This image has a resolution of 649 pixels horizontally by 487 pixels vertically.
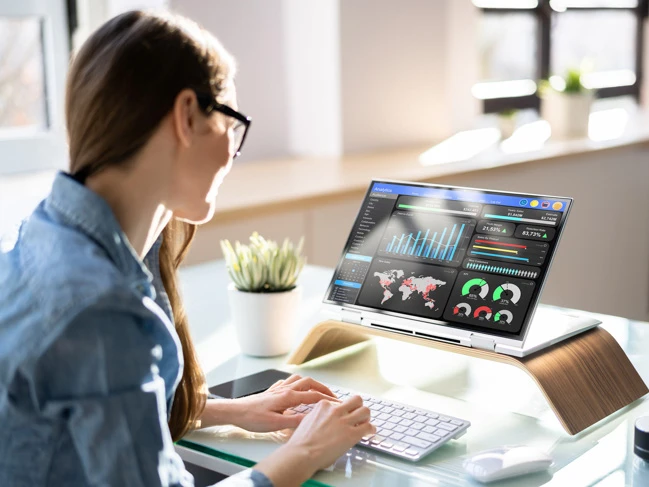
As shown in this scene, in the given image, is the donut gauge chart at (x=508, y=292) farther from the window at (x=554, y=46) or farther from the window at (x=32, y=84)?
the window at (x=554, y=46)

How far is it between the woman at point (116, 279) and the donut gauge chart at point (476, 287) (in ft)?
0.88

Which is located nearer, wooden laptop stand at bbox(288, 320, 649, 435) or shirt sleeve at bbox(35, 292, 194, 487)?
shirt sleeve at bbox(35, 292, 194, 487)

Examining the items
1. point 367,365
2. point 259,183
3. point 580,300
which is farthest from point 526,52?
point 367,365

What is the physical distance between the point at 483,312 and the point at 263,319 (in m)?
0.37

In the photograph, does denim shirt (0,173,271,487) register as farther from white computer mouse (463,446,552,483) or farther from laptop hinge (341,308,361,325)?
laptop hinge (341,308,361,325)

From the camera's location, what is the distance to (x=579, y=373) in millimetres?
1193

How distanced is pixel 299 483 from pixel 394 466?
130 millimetres

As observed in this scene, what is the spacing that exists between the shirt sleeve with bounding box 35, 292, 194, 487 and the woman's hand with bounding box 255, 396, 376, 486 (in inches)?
6.6

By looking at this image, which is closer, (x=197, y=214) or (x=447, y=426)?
(x=197, y=214)

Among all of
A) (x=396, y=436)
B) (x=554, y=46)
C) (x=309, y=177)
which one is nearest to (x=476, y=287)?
(x=396, y=436)

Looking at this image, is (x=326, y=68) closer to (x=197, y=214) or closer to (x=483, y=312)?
(x=483, y=312)

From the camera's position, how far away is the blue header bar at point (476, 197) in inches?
48.3

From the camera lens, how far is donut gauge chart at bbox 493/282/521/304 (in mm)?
1185

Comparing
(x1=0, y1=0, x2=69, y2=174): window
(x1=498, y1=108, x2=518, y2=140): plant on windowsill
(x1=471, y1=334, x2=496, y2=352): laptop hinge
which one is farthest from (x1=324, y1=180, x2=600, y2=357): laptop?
(x1=498, y1=108, x2=518, y2=140): plant on windowsill
